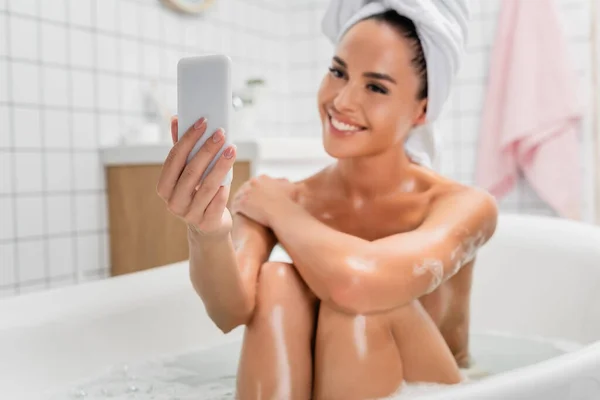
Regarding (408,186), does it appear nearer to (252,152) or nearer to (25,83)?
(252,152)

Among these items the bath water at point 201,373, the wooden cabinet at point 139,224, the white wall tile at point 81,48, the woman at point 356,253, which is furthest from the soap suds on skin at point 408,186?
the white wall tile at point 81,48

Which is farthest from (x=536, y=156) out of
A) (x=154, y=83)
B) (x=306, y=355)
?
(x=306, y=355)

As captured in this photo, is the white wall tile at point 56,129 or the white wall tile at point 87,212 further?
the white wall tile at point 87,212

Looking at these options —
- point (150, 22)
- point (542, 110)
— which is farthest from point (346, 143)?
point (542, 110)

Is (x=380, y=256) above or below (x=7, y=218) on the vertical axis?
above

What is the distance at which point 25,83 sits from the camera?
2.14 metres

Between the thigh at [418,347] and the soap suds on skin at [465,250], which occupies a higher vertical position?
the soap suds on skin at [465,250]

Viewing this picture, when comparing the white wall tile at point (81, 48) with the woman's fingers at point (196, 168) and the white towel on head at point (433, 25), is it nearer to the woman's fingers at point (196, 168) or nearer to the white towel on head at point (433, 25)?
the white towel on head at point (433, 25)

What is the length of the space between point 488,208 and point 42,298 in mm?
783

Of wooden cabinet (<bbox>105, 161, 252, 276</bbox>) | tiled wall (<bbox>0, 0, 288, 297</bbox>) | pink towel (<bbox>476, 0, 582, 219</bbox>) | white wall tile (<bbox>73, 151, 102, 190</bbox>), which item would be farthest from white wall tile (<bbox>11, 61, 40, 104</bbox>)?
pink towel (<bbox>476, 0, 582, 219</bbox>)

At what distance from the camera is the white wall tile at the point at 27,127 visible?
6.99ft

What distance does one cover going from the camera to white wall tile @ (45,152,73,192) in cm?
224

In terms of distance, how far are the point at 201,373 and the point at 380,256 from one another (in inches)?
21.9

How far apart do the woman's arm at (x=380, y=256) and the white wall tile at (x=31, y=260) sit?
1.33m
